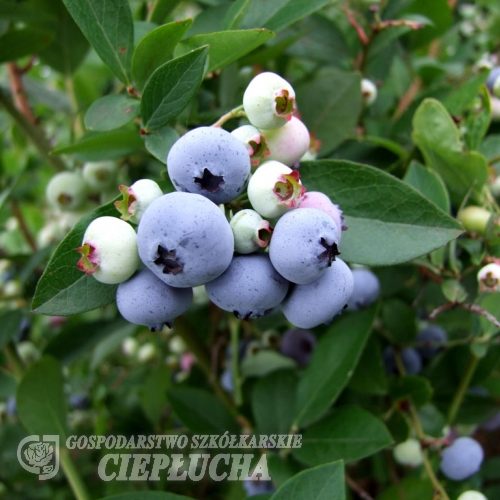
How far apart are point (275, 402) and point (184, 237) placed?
2.09 ft

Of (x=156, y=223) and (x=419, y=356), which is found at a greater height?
(x=156, y=223)

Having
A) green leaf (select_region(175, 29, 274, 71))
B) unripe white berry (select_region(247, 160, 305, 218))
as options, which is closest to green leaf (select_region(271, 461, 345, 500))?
unripe white berry (select_region(247, 160, 305, 218))

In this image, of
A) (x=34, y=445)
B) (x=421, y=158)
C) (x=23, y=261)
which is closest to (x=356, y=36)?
(x=421, y=158)

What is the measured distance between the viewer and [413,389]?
0.96m

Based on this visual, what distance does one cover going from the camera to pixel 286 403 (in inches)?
40.4

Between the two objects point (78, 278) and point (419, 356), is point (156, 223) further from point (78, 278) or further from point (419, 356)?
point (419, 356)

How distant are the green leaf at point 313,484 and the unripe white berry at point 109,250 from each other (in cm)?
36

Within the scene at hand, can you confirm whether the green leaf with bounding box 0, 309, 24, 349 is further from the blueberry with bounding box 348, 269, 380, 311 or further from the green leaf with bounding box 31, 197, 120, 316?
the blueberry with bounding box 348, 269, 380, 311

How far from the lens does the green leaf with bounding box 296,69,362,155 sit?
3.22 ft

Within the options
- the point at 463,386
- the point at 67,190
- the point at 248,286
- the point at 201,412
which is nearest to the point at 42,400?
the point at 201,412

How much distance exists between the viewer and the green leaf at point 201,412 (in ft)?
3.39

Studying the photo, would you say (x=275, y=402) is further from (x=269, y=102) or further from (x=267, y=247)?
(x=269, y=102)

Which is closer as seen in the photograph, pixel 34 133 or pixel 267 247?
pixel 267 247

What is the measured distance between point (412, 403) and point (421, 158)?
475mm
